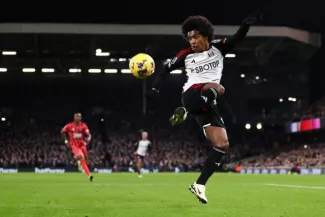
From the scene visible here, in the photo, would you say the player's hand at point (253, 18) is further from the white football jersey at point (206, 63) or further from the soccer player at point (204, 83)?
the white football jersey at point (206, 63)

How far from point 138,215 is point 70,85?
158ft

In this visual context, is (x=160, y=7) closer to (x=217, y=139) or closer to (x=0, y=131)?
(x=0, y=131)

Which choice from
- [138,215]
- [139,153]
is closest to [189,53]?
[138,215]

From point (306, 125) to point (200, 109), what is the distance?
138 ft

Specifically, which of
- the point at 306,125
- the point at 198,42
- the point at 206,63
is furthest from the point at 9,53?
the point at 206,63

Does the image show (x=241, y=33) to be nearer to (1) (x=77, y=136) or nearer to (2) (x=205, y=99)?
(2) (x=205, y=99)

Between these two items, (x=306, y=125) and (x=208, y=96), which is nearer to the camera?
(x=208, y=96)

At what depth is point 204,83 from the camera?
305 inches

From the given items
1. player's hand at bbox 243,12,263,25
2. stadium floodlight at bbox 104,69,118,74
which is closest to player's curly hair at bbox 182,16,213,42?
player's hand at bbox 243,12,263,25

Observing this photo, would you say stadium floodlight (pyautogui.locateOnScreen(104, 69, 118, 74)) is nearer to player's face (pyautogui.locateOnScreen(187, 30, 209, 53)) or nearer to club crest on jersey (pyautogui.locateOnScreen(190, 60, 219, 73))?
player's face (pyautogui.locateOnScreen(187, 30, 209, 53))

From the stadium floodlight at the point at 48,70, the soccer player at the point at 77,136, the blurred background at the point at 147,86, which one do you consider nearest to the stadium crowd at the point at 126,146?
the blurred background at the point at 147,86

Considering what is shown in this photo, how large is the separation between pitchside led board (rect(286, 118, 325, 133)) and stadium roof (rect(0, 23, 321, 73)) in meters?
6.87

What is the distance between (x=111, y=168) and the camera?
44.2 m

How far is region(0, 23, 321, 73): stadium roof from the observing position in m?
41.8
